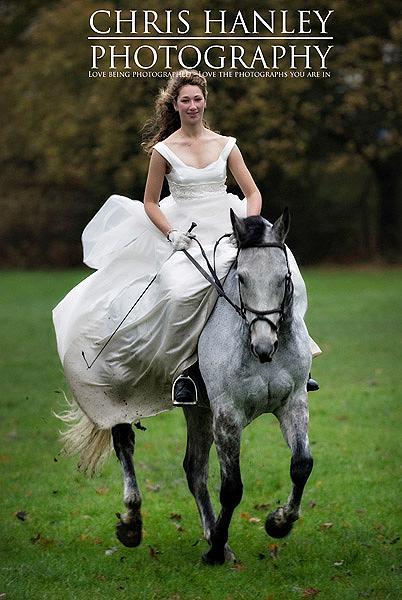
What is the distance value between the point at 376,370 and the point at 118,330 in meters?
9.14

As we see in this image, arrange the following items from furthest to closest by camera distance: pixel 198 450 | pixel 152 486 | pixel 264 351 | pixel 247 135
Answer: pixel 247 135 → pixel 152 486 → pixel 198 450 → pixel 264 351

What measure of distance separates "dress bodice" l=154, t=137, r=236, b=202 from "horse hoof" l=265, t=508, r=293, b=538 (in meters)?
2.09

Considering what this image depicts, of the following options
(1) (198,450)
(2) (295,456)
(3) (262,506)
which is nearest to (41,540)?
(1) (198,450)

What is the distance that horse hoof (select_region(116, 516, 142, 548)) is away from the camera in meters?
6.87

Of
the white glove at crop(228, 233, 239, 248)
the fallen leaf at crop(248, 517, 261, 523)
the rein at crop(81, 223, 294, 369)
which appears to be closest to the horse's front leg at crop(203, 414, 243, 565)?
the rein at crop(81, 223, 294, 369)

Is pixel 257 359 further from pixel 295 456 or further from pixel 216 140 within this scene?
pixel 216 140

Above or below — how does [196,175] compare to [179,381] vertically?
above

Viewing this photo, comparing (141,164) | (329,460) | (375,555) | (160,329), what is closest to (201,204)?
(160,329)

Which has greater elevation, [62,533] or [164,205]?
[164,205]

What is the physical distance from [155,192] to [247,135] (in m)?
25.9

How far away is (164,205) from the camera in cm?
725

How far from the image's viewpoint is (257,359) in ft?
20.1

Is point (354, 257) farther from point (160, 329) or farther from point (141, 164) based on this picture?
point (160, 329)

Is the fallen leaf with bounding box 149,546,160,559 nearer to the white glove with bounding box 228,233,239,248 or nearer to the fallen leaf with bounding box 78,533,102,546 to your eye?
the fallen leaf with bounding box 78,533,102,546
